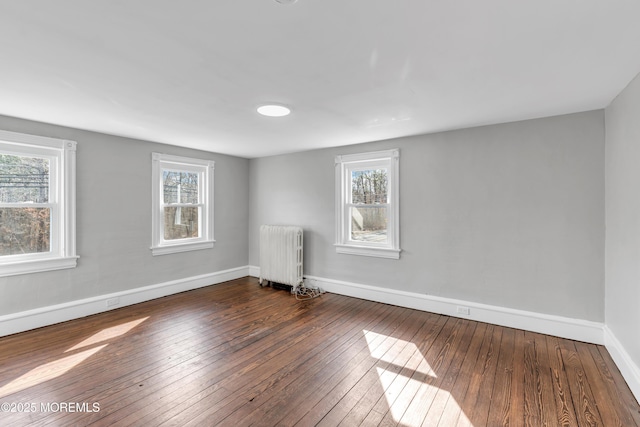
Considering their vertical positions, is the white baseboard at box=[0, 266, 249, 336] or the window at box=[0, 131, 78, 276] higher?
the window at box=[0, 131, 78, 276]

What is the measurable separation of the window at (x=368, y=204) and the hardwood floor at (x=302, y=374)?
110 cm

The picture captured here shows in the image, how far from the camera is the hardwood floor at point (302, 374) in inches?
74.8

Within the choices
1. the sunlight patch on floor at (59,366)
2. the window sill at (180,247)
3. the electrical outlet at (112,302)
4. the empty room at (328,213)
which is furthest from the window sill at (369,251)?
the electrical outlet at (112,302)

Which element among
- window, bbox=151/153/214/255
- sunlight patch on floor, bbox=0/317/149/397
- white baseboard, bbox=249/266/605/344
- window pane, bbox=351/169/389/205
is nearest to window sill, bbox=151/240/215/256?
window, bbox=151/153/214/255

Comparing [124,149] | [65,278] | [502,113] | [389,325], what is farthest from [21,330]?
[502,113]

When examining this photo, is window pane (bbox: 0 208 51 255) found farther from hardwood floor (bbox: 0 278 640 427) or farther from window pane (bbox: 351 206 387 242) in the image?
window pane (bbox: 351 206 387 242)

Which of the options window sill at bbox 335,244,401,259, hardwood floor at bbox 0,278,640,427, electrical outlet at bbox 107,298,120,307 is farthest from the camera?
window sill at bbox 335,244,401,259

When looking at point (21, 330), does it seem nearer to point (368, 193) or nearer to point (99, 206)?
point (99, 206)

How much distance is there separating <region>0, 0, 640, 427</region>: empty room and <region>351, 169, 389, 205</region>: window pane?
0.04 metres

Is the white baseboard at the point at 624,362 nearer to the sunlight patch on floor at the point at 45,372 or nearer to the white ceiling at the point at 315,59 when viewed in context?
the white ceiling at the point at 315,59

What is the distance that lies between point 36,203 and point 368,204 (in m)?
4.05

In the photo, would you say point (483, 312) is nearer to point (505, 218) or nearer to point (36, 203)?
point (505, 218)

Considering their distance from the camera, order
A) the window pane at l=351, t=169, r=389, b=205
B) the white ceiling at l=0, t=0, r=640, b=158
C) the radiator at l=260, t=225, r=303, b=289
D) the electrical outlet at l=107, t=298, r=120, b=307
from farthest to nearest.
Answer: the radiator at l=260, t=225, r=303, b=289, the window pane at l=351, t=169, r=389, b=205, the electrical outlet at l=107, t=298, r=120, b=307, the white ceiling at l=0, t=0, r=640, b=158

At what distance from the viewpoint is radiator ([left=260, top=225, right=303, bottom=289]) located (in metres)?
4.71
